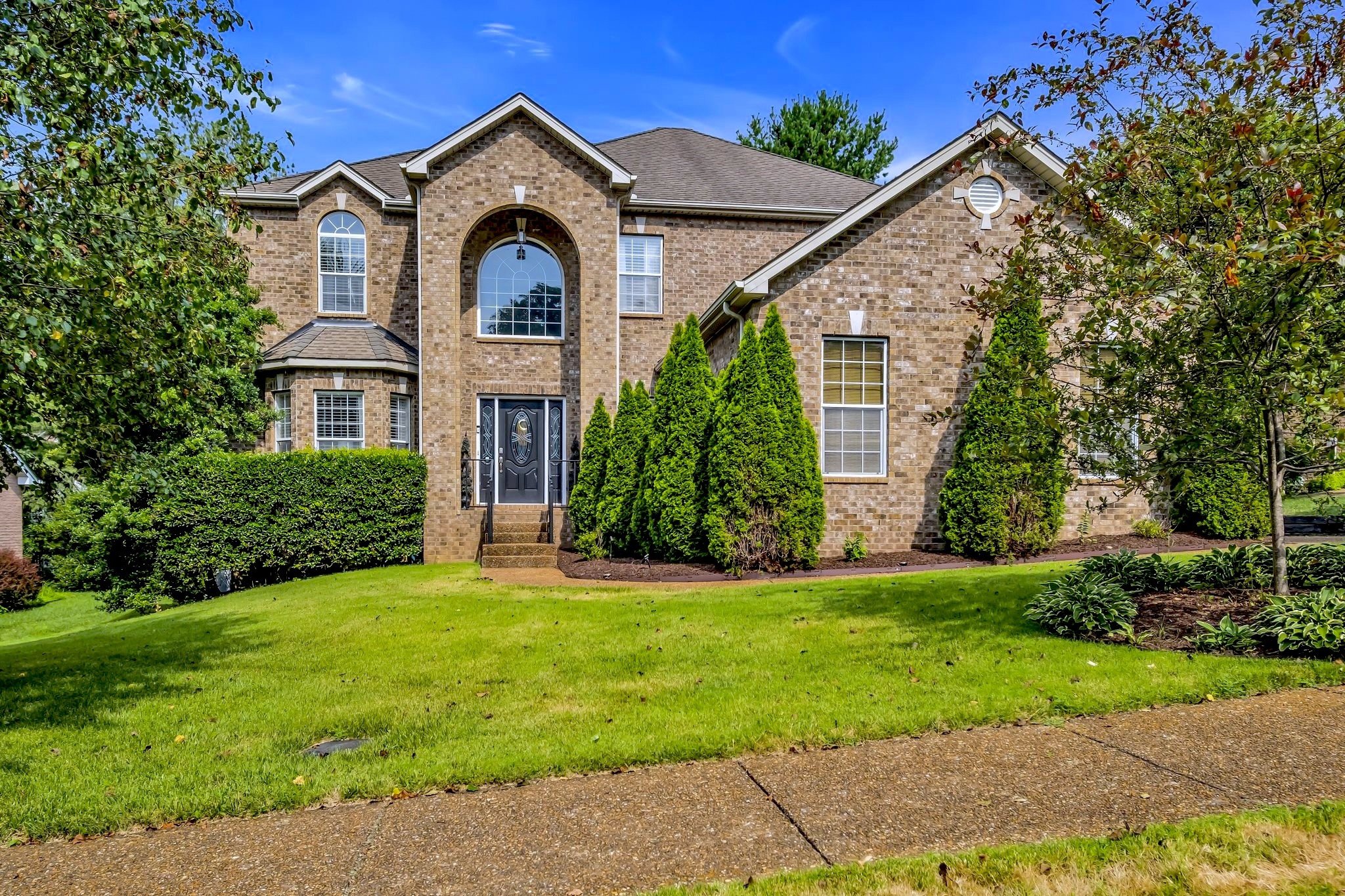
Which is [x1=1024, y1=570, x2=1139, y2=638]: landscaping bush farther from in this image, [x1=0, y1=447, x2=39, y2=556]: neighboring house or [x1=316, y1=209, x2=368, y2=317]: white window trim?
[x1=0, y1=447, x2=39, y2=556]: neighboring house

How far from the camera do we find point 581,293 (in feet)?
53.7

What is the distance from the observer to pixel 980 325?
42.9 feet

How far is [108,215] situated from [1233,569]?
378 inches

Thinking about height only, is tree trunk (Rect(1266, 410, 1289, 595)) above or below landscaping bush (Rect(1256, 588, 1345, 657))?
above

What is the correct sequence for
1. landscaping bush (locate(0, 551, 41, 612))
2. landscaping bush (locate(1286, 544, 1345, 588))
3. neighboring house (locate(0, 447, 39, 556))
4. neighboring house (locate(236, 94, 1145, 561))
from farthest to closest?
neighboring house (locate(0, 447, 39, 556)), landscaping bush (locate(0, 551, 41, 612)), neighboring house (locate(236, 94, 1145, 561)), landscaping bush (locate(1286, 544, 1345, 588))

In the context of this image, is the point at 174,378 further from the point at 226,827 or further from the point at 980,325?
the point at 980,325

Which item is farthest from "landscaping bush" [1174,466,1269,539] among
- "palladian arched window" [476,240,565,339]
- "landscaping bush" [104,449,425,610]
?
"landscaping bush" [104,449,425,610]

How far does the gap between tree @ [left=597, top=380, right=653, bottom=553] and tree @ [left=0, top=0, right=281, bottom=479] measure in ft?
27.4

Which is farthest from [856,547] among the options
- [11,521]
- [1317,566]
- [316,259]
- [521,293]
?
[11,521]

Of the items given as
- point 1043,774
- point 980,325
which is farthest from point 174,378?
Result: point 980,325

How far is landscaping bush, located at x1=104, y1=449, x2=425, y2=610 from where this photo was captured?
1405 centimetres

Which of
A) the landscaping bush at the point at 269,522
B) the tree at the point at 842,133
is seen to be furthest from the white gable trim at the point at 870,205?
the tree at the point at 842,133

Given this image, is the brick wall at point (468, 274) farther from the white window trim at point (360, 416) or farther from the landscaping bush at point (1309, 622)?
the landscaping bush at point (1309, 622)

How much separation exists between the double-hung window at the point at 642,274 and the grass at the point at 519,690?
366 inches
